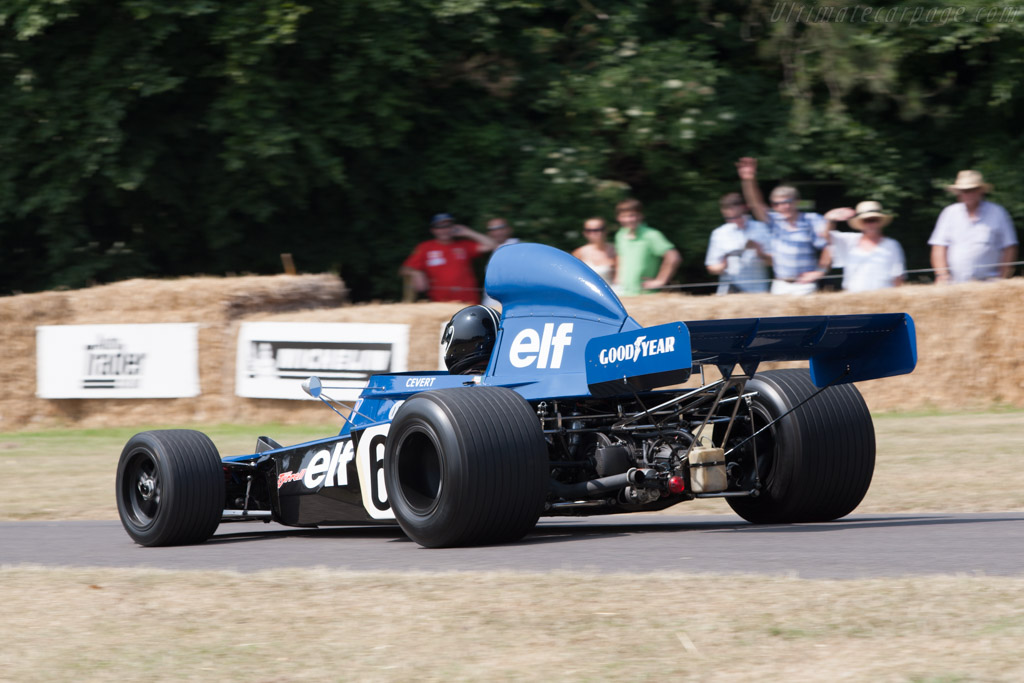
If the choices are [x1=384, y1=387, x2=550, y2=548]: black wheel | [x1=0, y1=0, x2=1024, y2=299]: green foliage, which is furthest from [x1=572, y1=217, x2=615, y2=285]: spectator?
[x1=384, y1=387, x2=550, y2=548]: black wheel

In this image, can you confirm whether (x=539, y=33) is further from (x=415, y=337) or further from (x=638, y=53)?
(x=415, y=337)

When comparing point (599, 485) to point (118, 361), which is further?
point (118, 361)

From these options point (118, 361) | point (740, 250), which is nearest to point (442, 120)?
point (118, 361)

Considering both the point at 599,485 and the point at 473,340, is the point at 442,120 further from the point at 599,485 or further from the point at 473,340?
the point at 599,485

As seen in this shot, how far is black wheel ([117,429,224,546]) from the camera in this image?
7.89 metres

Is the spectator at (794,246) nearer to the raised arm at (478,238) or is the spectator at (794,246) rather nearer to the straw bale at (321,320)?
the straw bale at (321,320)

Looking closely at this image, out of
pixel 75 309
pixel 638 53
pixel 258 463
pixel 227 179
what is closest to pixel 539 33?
pixel 638 53

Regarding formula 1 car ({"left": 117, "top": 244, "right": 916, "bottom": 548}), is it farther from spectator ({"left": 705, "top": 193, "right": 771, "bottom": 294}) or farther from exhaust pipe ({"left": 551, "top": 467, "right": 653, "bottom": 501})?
spectator ({"left": 705, "top": 193, "right": 771, "bottom": 294})

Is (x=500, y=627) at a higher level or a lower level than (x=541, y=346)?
lower

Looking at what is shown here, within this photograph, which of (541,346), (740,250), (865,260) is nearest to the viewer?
(541,346)

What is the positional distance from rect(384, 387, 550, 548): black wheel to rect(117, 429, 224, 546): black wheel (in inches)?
65.2

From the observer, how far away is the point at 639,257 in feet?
42.8

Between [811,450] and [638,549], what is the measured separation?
1.22 meters

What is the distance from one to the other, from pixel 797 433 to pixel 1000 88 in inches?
435
